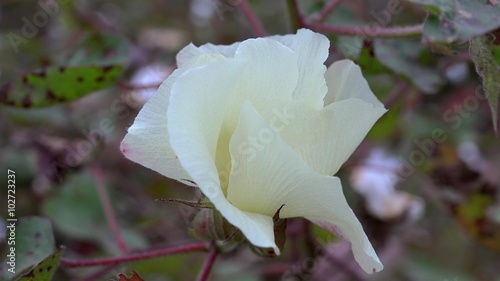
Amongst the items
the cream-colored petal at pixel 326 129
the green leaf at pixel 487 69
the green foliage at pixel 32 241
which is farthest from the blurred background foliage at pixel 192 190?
the cream-colored petal at pixel 326 129

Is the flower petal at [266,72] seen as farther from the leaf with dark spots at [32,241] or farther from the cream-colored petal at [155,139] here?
the leaf with dark spots at [32,241]

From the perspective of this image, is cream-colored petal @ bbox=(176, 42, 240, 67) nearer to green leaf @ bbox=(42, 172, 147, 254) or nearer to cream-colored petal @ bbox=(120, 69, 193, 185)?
cream-colored petal @ bbox=(120, 69, 193, 185)

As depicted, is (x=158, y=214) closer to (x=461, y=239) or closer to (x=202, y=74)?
(x=461, y=239)

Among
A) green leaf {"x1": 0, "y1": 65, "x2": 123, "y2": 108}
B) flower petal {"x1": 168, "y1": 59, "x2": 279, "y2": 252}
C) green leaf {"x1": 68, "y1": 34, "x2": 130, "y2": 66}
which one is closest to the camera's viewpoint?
flower petal {"x1": 168, "y1": 59, "x2": 279, "y2": 252}

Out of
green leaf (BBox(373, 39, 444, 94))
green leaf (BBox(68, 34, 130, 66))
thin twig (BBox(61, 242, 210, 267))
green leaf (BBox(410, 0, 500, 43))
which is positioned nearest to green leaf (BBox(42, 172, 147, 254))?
green leaf (BBox(68, 34, 130, 66))

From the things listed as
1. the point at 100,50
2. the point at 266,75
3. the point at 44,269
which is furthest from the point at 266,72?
the point at 100,50
